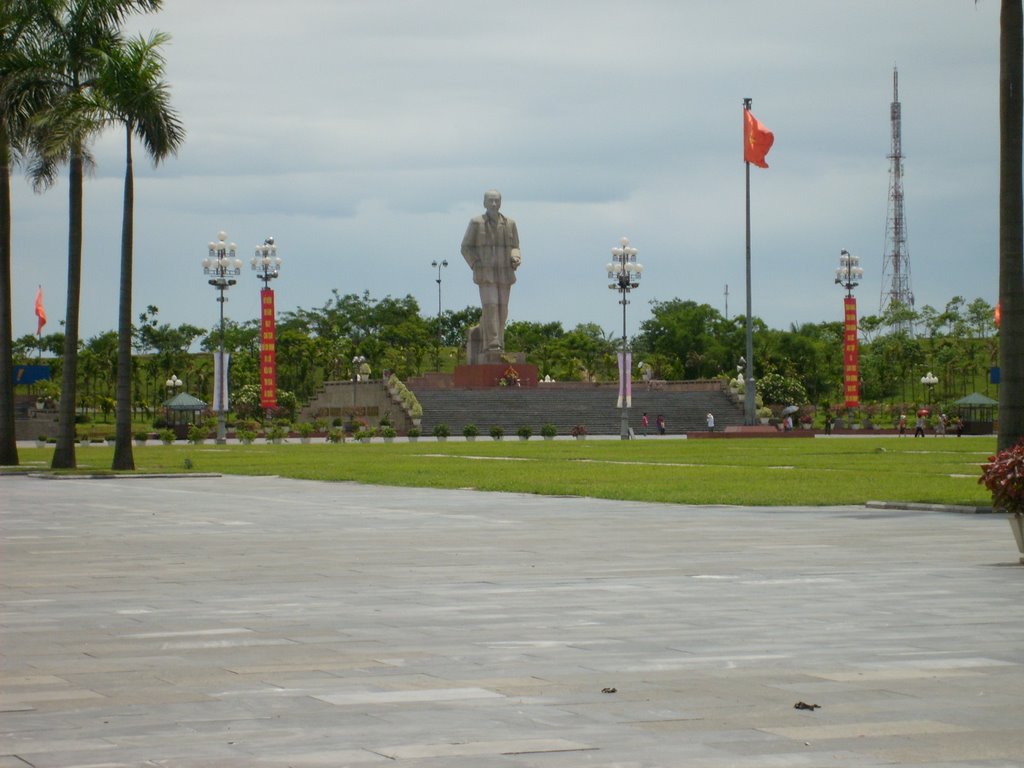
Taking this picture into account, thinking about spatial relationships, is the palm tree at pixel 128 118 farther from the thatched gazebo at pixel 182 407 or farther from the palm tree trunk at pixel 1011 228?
the thatched gazebo at pixel 182 407

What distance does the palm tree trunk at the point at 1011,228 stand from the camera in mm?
20938

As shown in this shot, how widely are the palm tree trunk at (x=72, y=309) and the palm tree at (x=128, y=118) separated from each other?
4.31 feet

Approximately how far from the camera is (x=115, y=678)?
25.5 ft

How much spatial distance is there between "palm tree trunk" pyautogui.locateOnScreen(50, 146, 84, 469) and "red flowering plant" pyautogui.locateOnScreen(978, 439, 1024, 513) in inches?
1083

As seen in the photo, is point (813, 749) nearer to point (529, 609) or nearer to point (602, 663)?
point (602, 663)

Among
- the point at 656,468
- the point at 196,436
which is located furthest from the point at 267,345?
the point at 656,468

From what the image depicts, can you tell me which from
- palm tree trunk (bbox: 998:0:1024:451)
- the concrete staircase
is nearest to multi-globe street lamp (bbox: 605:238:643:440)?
the concrete staircase

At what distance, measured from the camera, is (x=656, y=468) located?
35.2 metres

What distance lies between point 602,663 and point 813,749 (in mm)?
2259

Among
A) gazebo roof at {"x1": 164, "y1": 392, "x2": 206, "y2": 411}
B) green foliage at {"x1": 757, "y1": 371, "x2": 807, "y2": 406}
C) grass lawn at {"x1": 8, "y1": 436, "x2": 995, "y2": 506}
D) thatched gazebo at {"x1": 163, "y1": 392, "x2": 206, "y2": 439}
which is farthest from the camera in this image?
green foliage at {"x1": 757, "y1": 371, "x2": 807, "y2": 406}

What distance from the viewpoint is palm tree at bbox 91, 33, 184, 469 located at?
35.8m

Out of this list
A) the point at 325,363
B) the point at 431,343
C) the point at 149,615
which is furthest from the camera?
the point at 431,343

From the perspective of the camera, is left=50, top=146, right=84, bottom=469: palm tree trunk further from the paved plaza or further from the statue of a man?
the statue of a man

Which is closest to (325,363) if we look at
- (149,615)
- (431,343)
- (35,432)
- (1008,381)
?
(431,343)
